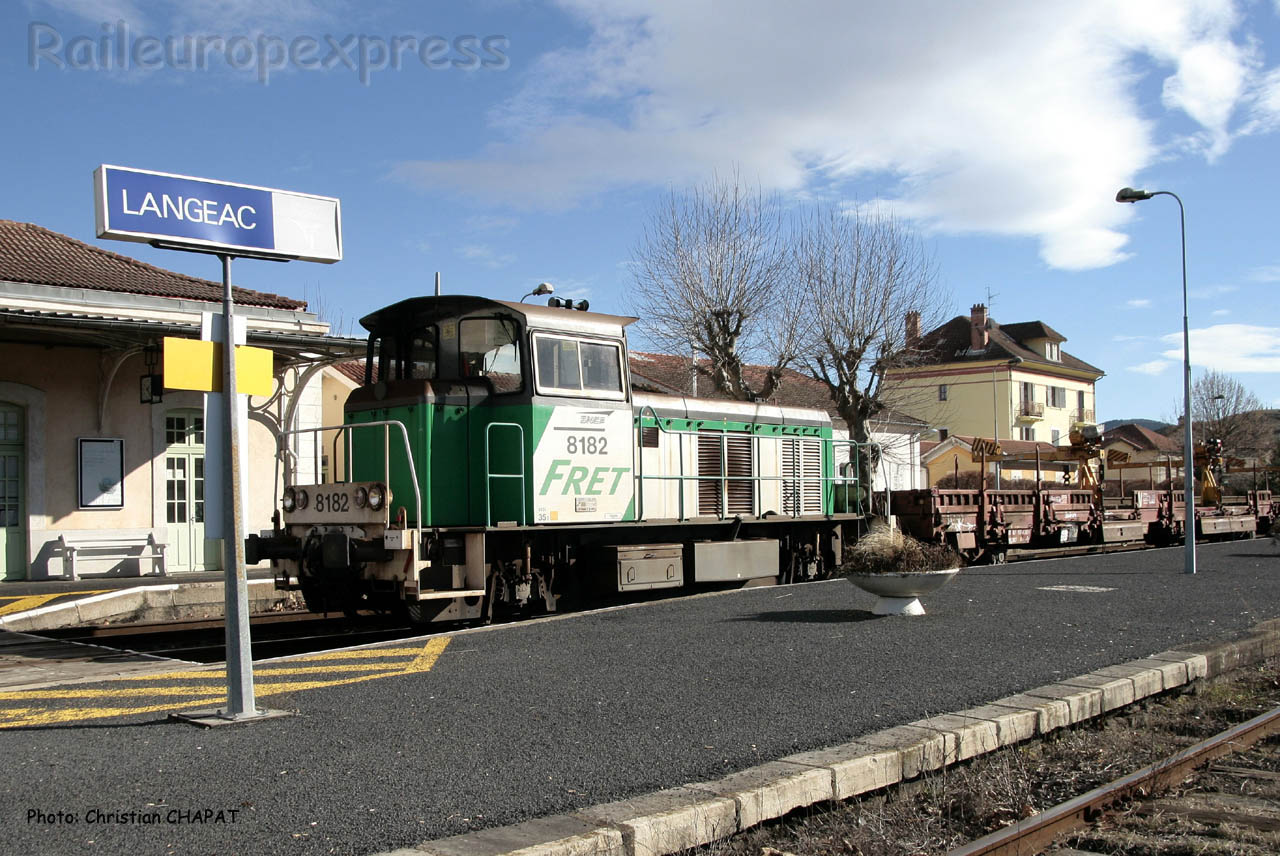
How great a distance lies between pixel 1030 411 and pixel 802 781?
61060mm

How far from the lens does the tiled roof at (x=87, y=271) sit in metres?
17.9

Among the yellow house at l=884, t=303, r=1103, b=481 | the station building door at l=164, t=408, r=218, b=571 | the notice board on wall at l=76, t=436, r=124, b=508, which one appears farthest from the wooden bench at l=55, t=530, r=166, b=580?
the yellow house at l=884, t=303, r=1103, b=481

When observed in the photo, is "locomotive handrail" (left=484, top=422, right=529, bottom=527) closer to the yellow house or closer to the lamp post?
the lamp post

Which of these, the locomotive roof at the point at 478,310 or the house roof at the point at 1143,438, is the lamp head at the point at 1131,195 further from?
the house roof at the point at 1143,438

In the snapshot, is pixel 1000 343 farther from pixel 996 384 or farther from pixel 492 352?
pixel 492 352

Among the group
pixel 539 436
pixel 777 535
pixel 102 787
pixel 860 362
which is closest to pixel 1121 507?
pixel 860 362

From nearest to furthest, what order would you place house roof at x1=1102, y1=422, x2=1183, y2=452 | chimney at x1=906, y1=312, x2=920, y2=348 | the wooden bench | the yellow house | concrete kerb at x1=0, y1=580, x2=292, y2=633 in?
1. concrete kerb at x1=0, y1=580, x2=292, y2=633
2. the wooden bench
3. chimney at x1=906, y1=312, x2=920, y2=348
4. the yellow house
5. house roof at x1=1102, y1=422, x2=1183, y2=452

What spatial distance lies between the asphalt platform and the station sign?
9.89 ft

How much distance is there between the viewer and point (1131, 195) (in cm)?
1719

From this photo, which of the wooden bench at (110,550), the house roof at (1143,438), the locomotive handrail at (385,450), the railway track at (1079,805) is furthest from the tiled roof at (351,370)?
the house roof at (1143,438)

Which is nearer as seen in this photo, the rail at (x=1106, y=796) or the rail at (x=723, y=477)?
the rail at (x=1106, y=796)

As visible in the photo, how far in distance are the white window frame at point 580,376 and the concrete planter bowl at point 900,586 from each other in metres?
3.43

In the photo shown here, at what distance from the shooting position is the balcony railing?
61.5m

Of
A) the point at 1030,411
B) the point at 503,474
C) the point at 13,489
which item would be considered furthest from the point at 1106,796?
the point at 1030,411
